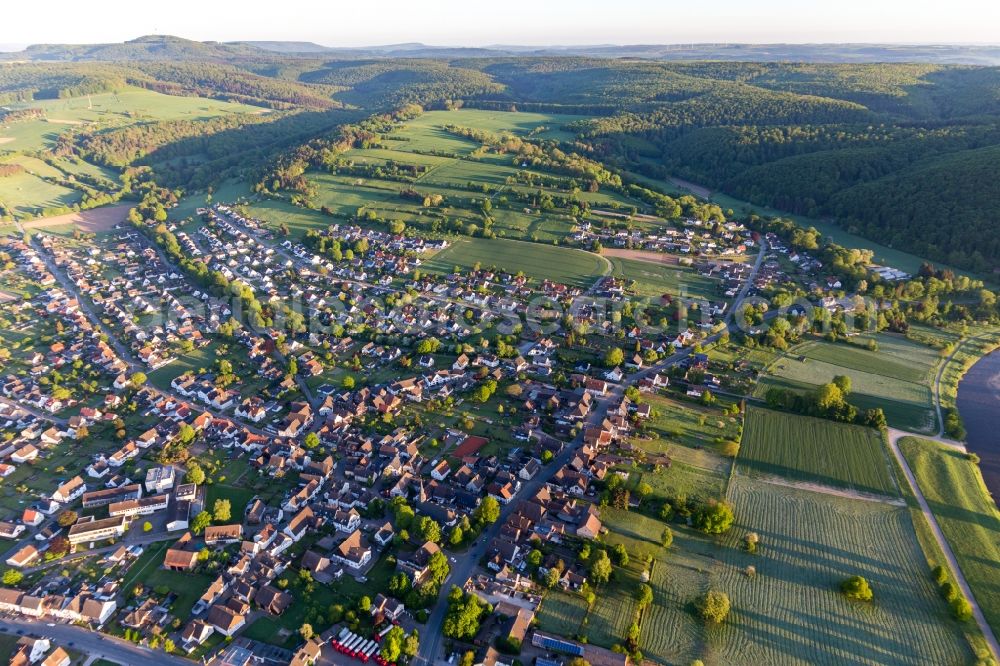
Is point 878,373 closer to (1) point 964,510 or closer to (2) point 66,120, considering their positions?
(1) point 964,510

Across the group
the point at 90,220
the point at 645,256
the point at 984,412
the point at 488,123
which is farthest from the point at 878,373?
the point at 488,123

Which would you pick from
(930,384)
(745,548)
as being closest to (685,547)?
(745,548)

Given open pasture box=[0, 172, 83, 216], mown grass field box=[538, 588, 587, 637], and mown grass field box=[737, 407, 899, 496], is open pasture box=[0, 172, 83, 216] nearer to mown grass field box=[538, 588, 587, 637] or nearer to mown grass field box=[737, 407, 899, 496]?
mown grass field box=[538, 588, 587, 637]

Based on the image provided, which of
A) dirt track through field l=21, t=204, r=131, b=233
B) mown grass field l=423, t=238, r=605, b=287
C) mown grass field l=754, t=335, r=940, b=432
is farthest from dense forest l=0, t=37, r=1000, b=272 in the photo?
mown grass field l=423, t=238, r=605, b=287

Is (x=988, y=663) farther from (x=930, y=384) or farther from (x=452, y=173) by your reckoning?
(x=452, y=173)

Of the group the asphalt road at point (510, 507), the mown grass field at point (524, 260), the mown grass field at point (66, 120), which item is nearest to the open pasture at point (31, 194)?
the mown grass field at point (66, 120)

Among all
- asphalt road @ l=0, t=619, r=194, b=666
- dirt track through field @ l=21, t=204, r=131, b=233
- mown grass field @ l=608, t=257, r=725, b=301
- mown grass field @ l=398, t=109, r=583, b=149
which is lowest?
asphalt road @ l=0, t=619, r=194, b=666

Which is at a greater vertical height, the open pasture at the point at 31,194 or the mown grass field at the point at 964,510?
Result: the open pasture at the point at 31,194

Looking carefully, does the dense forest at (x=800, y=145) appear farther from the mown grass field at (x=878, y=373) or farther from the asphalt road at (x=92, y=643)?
the asphalt road at (x=92, y=643)
